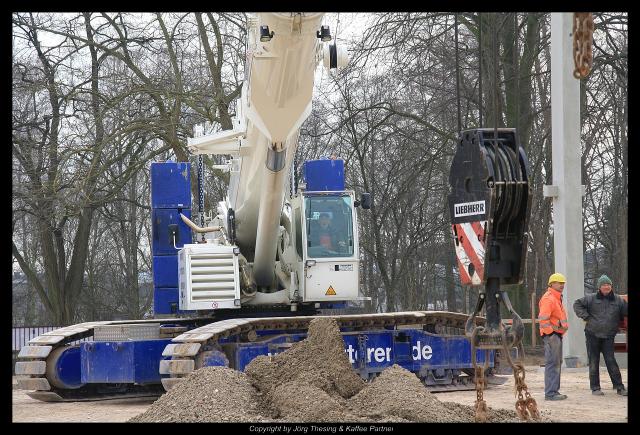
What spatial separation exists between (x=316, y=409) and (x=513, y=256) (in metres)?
2.32

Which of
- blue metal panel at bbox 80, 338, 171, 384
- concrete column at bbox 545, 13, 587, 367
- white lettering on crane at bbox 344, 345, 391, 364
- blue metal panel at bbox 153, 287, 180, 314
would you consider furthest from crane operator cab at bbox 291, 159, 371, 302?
concrete column at bbox 545, 13, 587, 367

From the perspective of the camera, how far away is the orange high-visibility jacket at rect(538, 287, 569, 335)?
485 inches

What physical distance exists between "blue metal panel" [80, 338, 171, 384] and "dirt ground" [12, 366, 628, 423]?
374mm

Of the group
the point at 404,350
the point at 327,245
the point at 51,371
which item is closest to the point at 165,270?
the point at 51,371

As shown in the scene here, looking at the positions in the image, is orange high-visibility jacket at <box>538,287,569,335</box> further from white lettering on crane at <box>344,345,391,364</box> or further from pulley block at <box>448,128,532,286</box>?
pulley block at <box>448,128,532,286</box>

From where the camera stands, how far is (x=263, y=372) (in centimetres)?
1000

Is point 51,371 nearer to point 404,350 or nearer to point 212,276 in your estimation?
point 212,276

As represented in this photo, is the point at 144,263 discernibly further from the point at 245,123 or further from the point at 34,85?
the point at 245,123

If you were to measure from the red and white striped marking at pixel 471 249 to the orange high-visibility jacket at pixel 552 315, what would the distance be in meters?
5.07

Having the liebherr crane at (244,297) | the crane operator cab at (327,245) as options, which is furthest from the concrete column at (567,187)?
the crane operator cab at (327,245)

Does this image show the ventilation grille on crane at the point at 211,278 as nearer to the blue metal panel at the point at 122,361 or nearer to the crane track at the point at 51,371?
the blue metal panel at the point at 122,361

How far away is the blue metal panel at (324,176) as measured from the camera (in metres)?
14.3

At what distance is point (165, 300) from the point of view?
46.0 ft

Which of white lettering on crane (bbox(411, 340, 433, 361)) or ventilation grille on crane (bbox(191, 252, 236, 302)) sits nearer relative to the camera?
ventilation grille on crane (bbox(191, 252, 236, 302))
